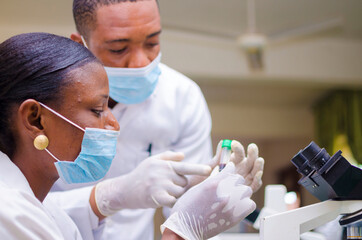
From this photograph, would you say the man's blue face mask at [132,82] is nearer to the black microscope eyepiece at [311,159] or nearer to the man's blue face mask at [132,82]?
the man's blue face mask at [132,82]

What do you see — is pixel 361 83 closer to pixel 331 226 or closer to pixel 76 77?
pixel 331 226

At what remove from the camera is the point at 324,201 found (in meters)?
1.08

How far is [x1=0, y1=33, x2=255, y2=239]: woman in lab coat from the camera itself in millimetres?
1073

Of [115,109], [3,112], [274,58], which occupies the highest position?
[3,112]

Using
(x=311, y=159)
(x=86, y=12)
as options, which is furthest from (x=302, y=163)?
(x=86, y=12)

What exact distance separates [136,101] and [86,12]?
1.18 feet

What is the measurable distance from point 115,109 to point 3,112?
24.3 inches

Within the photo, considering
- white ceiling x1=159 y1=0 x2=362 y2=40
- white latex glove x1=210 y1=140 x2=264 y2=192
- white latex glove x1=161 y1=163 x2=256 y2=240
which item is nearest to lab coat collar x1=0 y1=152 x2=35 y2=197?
white latex glove x1=161 y1=163 x2=256 y2=240

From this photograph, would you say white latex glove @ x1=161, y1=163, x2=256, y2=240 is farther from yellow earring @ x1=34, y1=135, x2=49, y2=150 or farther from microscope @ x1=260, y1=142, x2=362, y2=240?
yellow earring @ x1=34, y1=135, x2=49, y2=150

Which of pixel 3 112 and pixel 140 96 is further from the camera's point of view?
pixel 140 96

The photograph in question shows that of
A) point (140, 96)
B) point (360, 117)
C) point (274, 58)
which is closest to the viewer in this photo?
point (140, 96)

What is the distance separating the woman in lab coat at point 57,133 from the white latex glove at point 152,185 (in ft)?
0.57

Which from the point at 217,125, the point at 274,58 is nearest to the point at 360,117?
the point at 274,58

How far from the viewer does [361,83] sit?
6.50 meters
